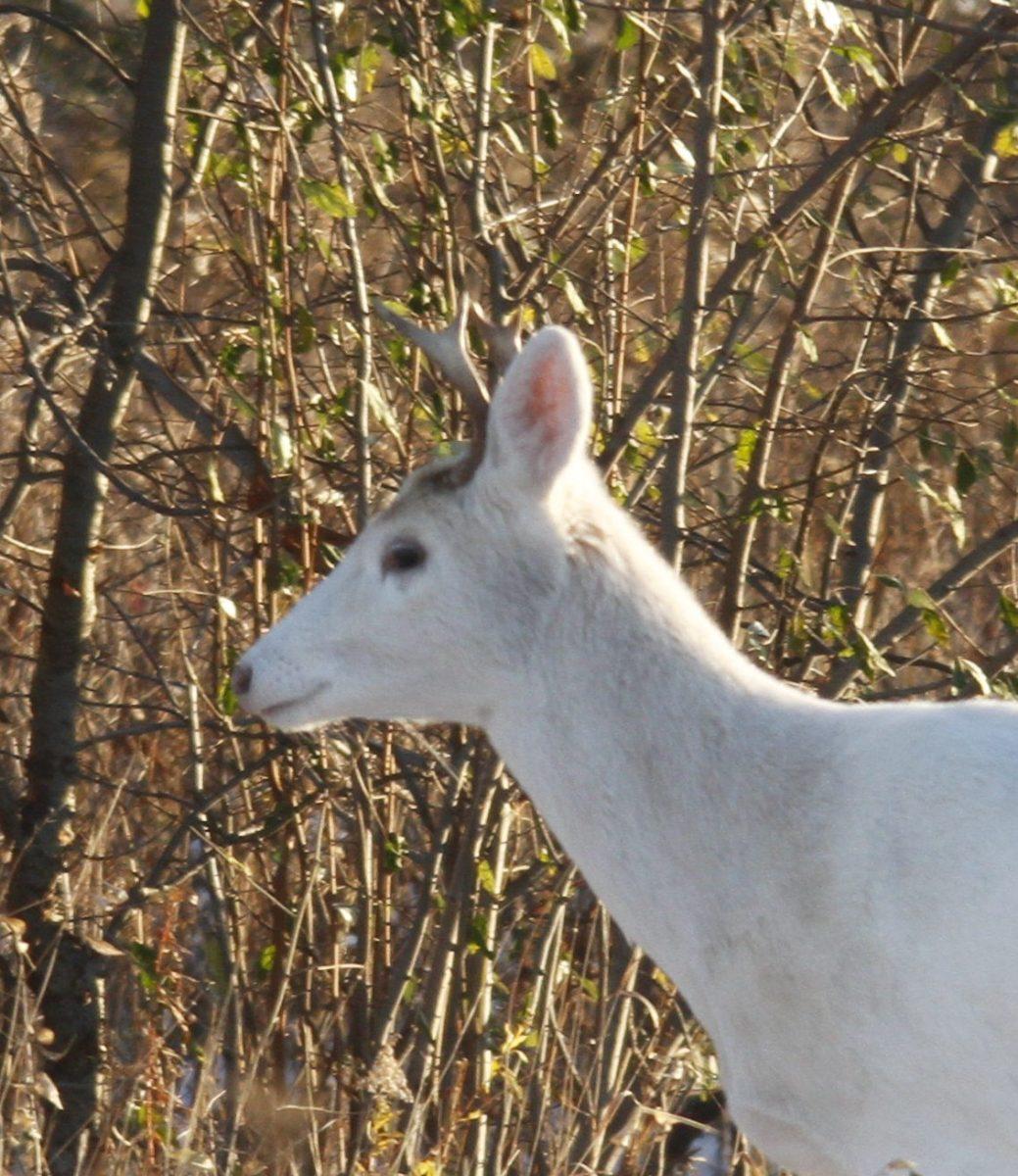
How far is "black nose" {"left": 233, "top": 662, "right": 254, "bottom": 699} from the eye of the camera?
3.72 metres

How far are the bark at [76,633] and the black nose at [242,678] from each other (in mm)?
1580

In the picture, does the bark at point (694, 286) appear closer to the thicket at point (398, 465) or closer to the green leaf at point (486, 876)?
the thicket at point (398, 465)

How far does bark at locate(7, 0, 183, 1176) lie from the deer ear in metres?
1.92

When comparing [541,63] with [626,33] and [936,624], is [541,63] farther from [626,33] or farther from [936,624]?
[936,624]

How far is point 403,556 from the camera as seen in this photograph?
12.3 feet

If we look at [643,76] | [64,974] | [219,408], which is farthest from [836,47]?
Result: [64,974]

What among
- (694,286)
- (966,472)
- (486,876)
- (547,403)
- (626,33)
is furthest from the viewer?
(486,876)

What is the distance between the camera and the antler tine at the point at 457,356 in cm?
367

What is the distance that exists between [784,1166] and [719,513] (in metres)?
2.47

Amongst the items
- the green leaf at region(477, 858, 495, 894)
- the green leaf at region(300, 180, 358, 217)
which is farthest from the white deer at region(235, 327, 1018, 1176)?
the green leaf at region(477, 858, 495, 894)

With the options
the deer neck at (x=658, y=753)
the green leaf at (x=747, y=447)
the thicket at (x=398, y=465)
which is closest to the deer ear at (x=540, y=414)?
the deer neck at (x=658, y=753)

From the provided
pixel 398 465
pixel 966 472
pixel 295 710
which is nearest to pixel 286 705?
pixel 295 710

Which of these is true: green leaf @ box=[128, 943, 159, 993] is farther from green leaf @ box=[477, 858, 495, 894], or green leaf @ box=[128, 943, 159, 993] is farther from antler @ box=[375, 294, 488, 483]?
antler @ box=[375, 294, 488, 483]

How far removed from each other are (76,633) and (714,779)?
8.75 feet
